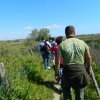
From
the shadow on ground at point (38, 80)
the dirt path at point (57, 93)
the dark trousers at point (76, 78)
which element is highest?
the dark trousers at point (76, 78)

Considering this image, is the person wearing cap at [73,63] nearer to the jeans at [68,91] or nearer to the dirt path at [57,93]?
the jeans at [68,91]

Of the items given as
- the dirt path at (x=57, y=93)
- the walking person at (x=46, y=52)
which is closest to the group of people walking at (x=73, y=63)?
the dirt path at (x=57, y=93)

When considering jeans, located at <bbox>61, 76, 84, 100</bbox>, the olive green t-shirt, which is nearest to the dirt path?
jeans, located at <bbox>61, 76, 84, 100</bbox>

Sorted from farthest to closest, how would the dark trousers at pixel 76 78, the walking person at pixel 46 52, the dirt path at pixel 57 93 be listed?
the walking person at pixel 46 52 < the dirt path at pixel 57 93 < the dark trousers at pixel 76 78

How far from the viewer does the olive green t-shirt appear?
702cm

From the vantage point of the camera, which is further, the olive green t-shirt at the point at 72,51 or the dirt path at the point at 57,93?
the dirt path at the point at 57,93

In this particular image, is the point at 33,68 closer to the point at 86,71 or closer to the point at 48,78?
the point at 48,78

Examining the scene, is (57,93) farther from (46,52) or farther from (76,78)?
(46,52)

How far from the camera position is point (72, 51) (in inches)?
277

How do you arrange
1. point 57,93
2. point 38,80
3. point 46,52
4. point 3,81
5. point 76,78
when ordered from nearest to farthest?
point 76,78 → point 3,81 → point 57,93 → point 38,80 → point 46,52

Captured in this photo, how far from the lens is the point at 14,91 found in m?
8.75

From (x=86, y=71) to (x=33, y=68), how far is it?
24.2 feet

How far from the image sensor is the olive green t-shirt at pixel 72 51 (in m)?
7.02

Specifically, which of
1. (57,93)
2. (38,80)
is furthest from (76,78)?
(38,80)
